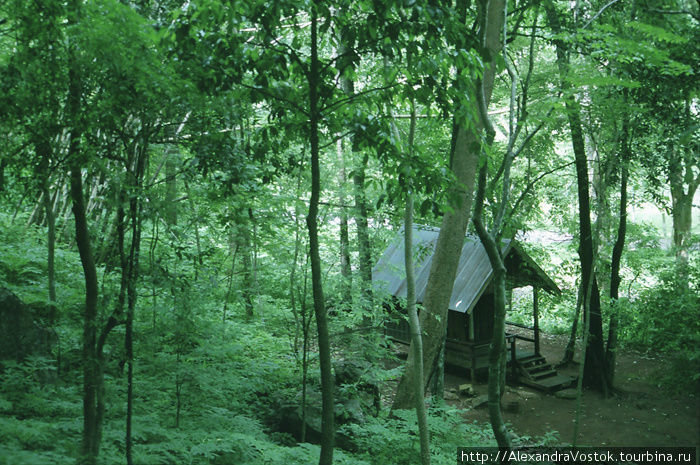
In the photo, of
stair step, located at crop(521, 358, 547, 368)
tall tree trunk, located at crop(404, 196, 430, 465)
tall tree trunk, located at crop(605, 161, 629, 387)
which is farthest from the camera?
stair step, located at crop(521, 358, 547, 368)

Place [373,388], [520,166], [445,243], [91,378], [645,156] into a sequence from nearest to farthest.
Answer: [91,378] < [445,243] < [373,388] < [645,156] < [520,166]

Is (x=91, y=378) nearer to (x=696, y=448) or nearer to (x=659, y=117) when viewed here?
(x=659, y=117)

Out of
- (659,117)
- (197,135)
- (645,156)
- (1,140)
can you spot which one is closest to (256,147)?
(197,135)

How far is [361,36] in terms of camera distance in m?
3.16

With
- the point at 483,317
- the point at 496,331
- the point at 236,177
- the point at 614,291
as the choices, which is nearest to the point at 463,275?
the point at 483,317

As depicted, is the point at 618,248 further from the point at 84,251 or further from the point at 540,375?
the point at 84,251

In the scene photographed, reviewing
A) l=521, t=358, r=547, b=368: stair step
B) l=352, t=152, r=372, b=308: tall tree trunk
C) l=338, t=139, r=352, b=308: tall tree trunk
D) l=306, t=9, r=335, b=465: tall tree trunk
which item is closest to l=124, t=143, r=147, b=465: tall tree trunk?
l=306, t=9, r=335, b=465: tall tree trunk

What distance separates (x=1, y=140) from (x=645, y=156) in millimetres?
9240

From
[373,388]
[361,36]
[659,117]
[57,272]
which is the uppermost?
[659,117]

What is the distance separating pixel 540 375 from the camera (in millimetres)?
11852

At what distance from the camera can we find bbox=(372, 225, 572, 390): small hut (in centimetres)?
1119

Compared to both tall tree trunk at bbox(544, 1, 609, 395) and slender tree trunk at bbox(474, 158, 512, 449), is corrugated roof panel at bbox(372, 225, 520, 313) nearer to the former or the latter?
tall tree trunk at bbox(544, 1, 609, 395)

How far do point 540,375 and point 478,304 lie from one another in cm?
215

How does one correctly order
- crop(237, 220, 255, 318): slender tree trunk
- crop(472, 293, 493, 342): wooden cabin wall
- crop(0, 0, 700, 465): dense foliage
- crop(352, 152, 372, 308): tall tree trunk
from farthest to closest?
crop(472, 293, 493, 342): wooden cabin wall, crop(352, 152, 372, 308): tall tree trunk, crop(237, 220, 255, 318): slender tree trunk, crop(0, 0, 700, 465): dense foliage
